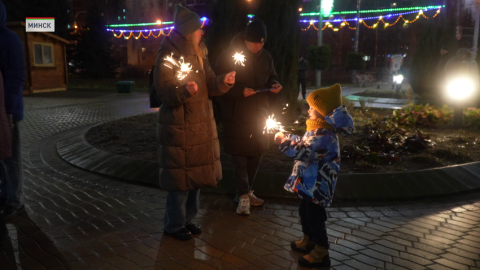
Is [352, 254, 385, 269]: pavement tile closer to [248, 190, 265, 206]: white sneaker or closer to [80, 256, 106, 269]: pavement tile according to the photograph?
[248, 190, 265, 206]: white sneaker

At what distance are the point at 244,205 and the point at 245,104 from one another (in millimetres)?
1148

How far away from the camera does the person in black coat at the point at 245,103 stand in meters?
4.42

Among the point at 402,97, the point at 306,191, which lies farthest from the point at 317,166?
the point at 402,97

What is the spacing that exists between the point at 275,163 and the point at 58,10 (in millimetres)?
32767

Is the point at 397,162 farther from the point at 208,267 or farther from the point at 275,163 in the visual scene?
the point at 208,267

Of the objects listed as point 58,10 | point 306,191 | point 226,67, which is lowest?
point 306,191

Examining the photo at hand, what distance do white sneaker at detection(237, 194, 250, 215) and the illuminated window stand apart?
2151cm

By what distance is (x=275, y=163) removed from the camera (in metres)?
6.21

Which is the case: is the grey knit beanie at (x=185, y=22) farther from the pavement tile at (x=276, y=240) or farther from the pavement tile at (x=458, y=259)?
the pavement tile at (x=458, y=259)

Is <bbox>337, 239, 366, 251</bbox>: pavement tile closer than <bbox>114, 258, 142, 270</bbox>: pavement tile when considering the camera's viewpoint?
No

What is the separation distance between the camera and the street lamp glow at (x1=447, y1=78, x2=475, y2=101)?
8826 millimetres

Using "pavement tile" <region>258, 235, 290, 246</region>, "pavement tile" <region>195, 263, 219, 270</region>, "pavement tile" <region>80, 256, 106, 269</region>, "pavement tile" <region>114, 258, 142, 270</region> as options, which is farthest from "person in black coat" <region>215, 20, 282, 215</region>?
"pavement tile" <region>80, 256, 106, 269</region>

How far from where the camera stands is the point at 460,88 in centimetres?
902

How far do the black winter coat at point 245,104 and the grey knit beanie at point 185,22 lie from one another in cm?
92
